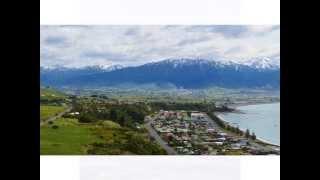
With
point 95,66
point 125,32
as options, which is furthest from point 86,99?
point 125,32

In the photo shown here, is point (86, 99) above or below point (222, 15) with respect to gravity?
below

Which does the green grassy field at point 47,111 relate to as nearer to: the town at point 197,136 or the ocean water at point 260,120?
the town at point 197,136

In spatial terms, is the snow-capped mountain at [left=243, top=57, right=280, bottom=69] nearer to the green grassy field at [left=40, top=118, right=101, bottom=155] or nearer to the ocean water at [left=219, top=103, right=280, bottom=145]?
the ocean water at [left=219, top=103, right=280, bottom=145]

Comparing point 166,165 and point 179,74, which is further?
point 179,74

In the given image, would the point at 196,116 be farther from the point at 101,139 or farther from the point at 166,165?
the point at 101,139

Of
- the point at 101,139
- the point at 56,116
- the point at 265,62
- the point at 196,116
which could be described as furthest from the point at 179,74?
the point at 56,116
